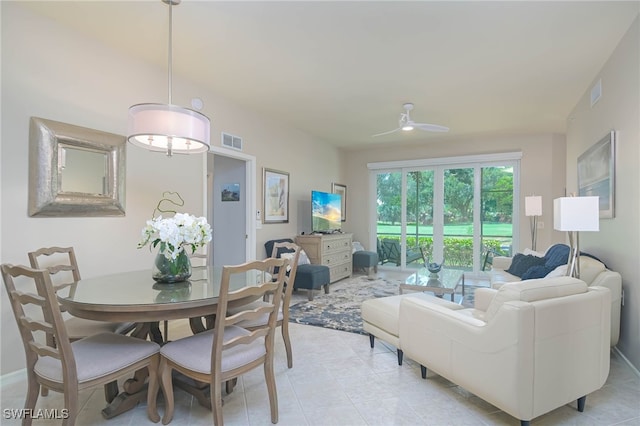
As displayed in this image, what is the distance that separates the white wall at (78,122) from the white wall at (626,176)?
3.94m

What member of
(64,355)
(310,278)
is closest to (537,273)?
(310,278)

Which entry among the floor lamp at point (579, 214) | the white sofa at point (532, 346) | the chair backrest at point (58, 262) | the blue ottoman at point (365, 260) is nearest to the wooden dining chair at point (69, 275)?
the chair backrest at point (58, 262)

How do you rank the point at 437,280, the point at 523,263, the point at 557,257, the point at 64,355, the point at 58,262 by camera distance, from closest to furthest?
1. the point at 64,355
2. the point at 58,262
3. the point at 557,257
4. the point at 437,280
5. the point at 523,263

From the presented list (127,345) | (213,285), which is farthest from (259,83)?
(127,345)

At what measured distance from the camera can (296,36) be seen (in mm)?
2664

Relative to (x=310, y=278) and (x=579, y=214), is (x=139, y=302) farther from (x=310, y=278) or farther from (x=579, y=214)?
(x=579, y=214)

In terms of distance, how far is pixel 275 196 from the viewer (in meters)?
5.04

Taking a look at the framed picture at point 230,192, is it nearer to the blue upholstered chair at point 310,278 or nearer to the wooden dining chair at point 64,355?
the blue upholstered chair at point 310,278

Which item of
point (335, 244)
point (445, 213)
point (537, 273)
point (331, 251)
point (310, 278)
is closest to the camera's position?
point (537, 273)

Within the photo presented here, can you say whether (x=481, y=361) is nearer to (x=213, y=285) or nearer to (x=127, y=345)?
(x=213, y=285)

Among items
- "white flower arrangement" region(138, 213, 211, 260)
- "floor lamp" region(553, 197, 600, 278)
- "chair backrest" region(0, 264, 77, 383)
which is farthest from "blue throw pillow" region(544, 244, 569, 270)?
"chair backrest" region(0, 264, 77, 383)

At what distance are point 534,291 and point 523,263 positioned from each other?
111 inches

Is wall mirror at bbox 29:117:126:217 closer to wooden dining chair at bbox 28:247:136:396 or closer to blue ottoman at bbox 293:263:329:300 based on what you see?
wooden dining chair at bbox 28:247:136:396

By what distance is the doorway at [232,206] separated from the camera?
4.59 m
